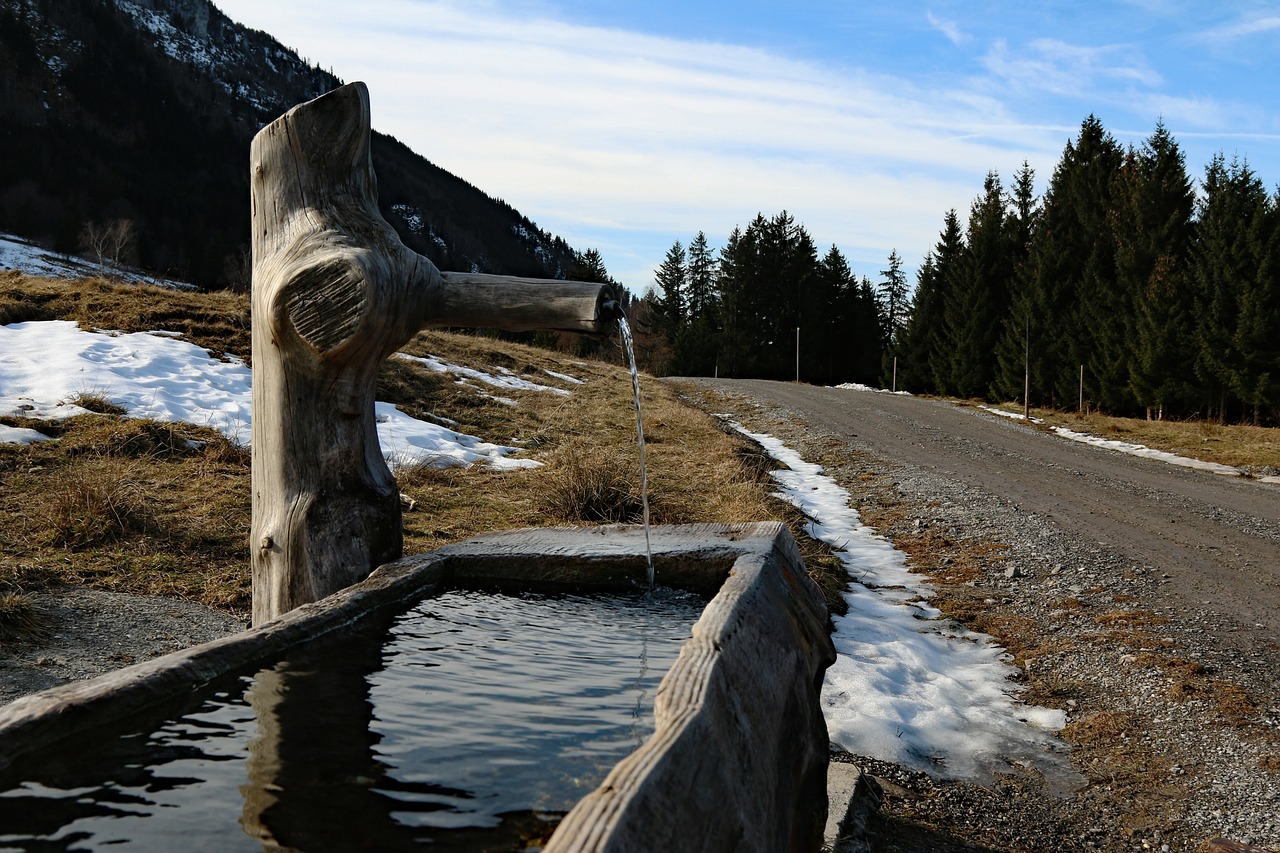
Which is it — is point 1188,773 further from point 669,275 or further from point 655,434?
point 669,275

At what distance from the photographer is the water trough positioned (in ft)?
4.88

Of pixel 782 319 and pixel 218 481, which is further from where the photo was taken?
pixel 782 319

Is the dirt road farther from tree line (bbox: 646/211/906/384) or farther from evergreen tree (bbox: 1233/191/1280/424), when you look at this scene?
tree line (bbox: 646/211/906/384)

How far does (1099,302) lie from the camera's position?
2627cm

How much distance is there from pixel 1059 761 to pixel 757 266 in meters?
45.0

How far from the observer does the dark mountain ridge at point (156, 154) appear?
61062 mm

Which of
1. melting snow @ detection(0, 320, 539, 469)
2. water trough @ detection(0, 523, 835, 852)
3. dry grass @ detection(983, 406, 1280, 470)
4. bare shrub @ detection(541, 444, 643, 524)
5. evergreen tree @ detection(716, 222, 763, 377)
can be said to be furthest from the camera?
evergreen tree @ detection(716, 222, 763, 377)

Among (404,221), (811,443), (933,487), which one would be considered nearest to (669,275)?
(404,221)

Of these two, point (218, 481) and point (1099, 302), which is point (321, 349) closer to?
point (218, 481)

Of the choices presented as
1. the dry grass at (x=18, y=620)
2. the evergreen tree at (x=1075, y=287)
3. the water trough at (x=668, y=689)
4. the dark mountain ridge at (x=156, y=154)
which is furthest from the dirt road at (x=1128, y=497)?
the dark mountain ridge at (x=156, y=154)

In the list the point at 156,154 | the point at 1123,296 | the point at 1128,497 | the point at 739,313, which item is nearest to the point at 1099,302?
the point at 1123,296

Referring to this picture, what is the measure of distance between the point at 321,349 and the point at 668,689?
1603 millimetres

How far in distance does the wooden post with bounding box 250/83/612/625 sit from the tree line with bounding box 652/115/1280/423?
2246 centimetres

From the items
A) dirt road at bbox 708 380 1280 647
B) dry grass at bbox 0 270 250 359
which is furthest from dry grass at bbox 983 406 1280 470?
dry grass at bbox 0 270 250 359
